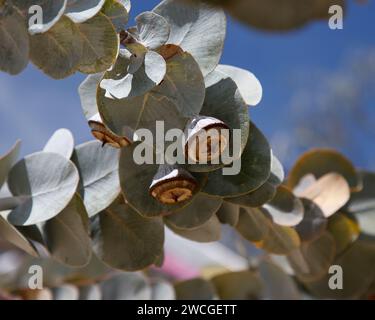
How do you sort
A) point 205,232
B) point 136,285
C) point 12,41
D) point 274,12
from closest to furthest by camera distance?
point 274,12 → point 12,41 → point 205,232 → point 136,285

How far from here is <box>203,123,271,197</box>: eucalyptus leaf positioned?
13.1 inches

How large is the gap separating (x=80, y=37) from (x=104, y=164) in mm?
107

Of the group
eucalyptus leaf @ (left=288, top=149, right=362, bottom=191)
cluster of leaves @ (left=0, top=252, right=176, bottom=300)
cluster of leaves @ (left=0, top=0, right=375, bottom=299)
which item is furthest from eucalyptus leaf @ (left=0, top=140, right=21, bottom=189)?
eucalyptus leaf @ (left=288, top=149, right=362, bottom=191)

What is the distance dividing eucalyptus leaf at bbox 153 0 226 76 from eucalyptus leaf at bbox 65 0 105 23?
0.05 meters

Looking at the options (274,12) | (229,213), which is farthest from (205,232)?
(274,12)

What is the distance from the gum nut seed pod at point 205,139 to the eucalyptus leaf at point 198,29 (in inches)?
1.3

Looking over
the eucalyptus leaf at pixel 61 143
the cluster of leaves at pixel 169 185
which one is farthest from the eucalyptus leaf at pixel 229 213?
the eucalyptus leaf at pixel 61 143

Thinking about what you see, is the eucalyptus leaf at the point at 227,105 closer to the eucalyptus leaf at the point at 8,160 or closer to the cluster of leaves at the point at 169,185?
the cluster of leaves at the point at 169,185

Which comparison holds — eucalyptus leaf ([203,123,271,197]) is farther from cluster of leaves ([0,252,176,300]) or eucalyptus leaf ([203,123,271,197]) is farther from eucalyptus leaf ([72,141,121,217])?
cluster of leaves ([0,252,176,300])

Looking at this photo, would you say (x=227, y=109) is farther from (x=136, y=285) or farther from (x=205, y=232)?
(x=136, y=285)

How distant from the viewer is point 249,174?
1.11 ft

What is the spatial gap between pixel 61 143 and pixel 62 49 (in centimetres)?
12

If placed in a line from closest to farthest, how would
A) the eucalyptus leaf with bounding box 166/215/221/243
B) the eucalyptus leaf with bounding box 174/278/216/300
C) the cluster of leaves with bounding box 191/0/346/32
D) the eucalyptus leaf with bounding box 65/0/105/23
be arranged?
the cluster of leaves with bounding box 191/0/346/32 → the eucalyptus leaf with bounding box 65/0/105/23 → the eucalyptus leaf with bounding box 166/215/221/243 → the eucalyptus leaf with bounding box 174/278/216/300
